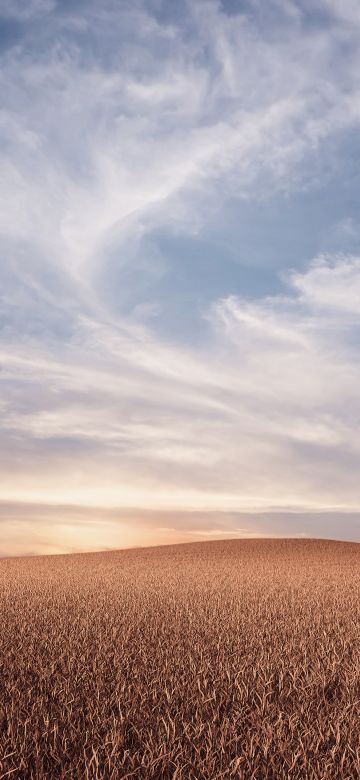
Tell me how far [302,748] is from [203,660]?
219cm

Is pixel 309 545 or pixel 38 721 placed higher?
pixel 309 545

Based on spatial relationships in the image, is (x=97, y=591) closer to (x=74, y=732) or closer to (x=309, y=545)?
(x=74, y=732)

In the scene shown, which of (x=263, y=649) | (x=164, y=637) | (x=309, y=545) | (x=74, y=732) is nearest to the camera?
(x=74, y=732)

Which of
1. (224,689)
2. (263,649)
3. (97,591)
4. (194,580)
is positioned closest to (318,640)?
(263,649)

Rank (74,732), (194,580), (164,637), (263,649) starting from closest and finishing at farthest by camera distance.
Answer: (74,732)
(263,649)
(164,637)
(194,580)

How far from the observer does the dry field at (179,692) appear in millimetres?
3564

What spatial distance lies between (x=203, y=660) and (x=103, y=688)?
115 cm

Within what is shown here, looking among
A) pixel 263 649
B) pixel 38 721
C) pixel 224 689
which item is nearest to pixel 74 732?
pixel 38 721

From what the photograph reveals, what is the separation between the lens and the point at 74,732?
394 cm

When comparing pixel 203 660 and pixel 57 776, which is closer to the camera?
pixel 57 776

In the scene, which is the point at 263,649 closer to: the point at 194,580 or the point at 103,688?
the point at 103,688

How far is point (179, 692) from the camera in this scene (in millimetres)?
4773

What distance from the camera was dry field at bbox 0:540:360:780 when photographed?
11.7ft

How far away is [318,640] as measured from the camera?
737 centimetres
